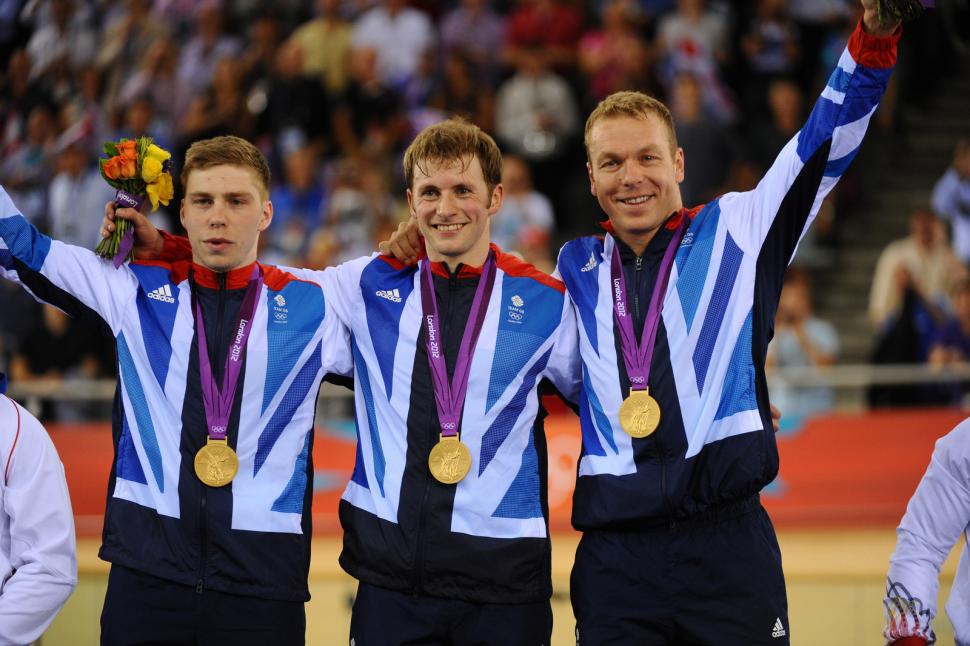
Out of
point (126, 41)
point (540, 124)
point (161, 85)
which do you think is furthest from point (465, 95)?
point (126, 41)

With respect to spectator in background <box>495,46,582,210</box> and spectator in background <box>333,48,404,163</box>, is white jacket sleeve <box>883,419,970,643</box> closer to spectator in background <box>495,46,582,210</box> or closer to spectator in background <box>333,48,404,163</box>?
spectator in background <box>495,46,582,210</box>

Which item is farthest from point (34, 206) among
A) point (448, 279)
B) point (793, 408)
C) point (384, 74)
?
point (448, 279)

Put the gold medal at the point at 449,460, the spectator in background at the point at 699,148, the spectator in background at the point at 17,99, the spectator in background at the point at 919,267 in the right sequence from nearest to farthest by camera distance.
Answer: the gold medal at the point at 449,460 < the spectator in background at the point at 17,99 < the spectator in background at the point at 919,267 < the spectator in background at the point at 699,148

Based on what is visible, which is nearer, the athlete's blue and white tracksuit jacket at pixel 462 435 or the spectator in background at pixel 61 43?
the athlete's blue and white tracksuit jacket at pixel 462 435

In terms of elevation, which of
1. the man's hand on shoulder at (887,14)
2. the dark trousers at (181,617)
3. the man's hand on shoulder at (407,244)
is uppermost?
the man's hand on shoulder at (887,14)

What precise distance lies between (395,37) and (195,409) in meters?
8.02

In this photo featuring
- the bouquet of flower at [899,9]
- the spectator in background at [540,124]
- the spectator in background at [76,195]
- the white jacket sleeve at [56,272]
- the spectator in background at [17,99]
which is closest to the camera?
the bouquet of flower at [899,9]

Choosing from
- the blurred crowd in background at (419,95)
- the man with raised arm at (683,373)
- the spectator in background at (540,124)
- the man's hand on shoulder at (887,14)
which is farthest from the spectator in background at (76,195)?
the man's hand on shoulder at (887,14)

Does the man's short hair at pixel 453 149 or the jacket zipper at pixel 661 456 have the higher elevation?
the man's short hair at pixel 453 149

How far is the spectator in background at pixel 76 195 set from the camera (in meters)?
9.02

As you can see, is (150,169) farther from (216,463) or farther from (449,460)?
(449,460)

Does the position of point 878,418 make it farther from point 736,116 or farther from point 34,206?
point 34,206

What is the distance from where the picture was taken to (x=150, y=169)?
4305 millimetres

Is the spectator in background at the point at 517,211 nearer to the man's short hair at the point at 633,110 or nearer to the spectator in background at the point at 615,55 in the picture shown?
the spectator in background at the point at 615,55
